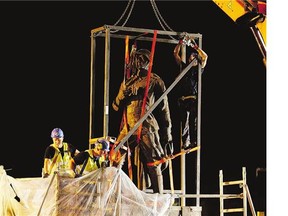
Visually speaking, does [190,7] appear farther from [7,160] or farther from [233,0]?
[233,0]

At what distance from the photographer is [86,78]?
A: 1780cm

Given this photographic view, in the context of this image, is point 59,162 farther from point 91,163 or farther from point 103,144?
point 103,144

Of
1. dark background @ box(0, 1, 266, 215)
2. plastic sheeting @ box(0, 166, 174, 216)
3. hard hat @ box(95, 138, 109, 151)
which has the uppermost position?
dark background @ box(0, 1, 266, 215)

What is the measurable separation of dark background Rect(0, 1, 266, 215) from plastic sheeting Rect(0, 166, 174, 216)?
6541 millimetres

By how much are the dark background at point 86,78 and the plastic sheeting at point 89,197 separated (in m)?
6.54

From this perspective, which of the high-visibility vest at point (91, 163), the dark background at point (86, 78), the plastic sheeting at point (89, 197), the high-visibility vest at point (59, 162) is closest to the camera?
the plastic sheeting at point (89, 197)

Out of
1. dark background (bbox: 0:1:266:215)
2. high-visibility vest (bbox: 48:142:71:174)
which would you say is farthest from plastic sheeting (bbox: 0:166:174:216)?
Answer: dark background (bbox: 0:1:266:215)

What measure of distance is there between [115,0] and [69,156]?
7.23 meters

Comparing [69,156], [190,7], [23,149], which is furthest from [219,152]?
[69,156]

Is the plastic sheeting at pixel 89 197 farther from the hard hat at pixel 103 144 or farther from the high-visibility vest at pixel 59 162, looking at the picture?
the hard hat at pixel 103 144

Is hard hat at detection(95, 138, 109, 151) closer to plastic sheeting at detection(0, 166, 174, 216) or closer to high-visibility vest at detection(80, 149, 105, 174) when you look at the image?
high-visibility vest at detection(80, 149, 105, 174)

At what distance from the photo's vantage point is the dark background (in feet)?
54.9

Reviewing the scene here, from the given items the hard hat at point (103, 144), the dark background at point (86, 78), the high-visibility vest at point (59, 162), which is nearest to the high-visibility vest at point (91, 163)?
the hard hat at point (103, 144)

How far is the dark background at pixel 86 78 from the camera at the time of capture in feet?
54.9
